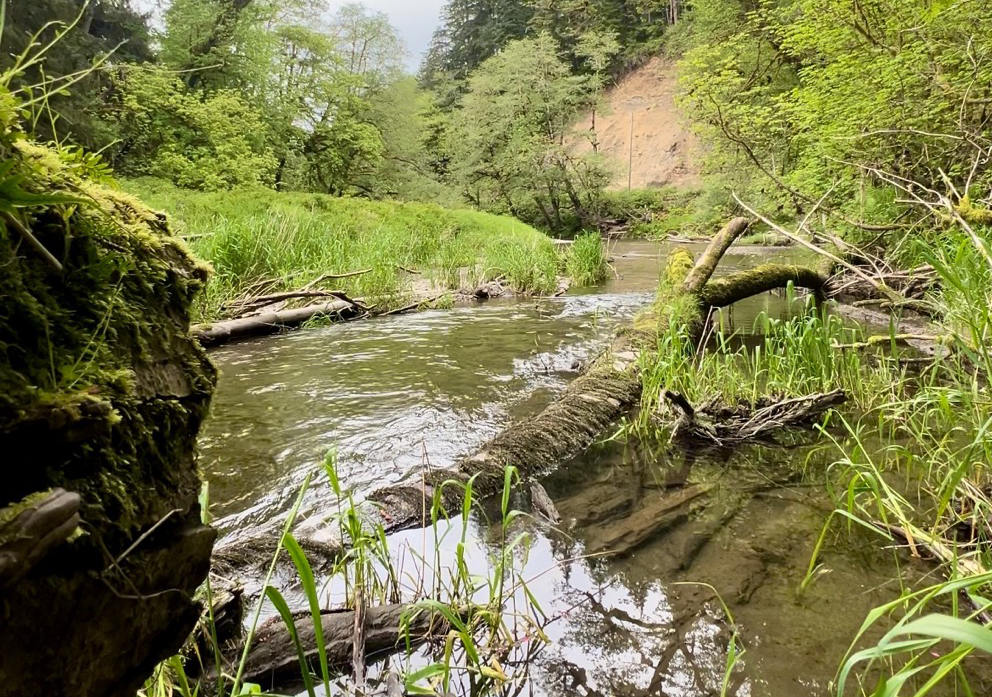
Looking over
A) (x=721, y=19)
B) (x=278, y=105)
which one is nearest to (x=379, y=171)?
(x=278, y=105)

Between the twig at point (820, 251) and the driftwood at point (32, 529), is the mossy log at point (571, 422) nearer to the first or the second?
the twig at point (820, 251)

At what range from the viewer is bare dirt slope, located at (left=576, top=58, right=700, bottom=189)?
37312mm

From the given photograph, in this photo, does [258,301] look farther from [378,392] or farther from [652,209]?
[652,209]

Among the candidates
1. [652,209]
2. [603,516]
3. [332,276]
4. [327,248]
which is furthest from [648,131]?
[603,516]

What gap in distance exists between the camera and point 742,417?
372cm

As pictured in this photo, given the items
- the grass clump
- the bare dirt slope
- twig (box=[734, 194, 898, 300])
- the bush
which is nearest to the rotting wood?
twig (box=[734, 194, 898, 300])

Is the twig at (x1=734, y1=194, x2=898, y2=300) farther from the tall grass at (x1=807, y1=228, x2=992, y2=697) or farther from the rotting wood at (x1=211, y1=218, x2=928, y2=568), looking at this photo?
the rotting wood at (x1=211, y1=218, x2=928, y2=568)

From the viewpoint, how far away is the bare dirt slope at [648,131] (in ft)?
122

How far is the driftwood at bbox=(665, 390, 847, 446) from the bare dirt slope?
1348 inches

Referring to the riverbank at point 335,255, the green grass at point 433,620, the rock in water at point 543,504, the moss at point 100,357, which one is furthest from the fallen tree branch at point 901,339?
the riverbank at point 335,255

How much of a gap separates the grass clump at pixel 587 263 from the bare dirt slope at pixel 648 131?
25806mm

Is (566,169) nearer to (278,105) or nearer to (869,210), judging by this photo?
(278,105)

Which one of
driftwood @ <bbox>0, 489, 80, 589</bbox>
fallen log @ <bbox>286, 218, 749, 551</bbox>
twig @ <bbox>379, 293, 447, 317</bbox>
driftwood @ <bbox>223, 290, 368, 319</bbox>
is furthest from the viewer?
twig @ <bbox>379, 293, 447, 317</bbox>

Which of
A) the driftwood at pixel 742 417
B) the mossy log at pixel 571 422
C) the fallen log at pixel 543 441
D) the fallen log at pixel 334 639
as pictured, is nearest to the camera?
the fallen log at pixel 334 639
